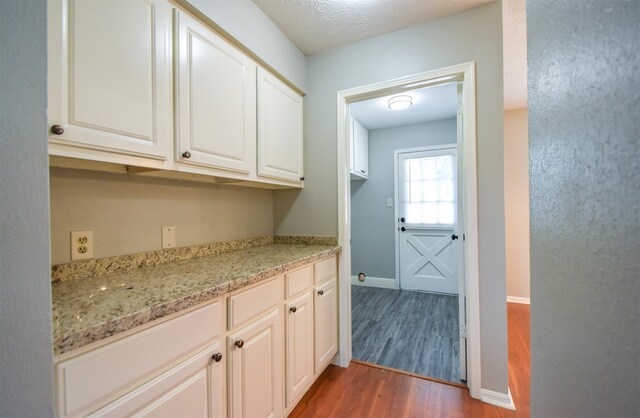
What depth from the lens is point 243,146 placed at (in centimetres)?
154

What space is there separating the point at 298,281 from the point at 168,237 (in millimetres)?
724

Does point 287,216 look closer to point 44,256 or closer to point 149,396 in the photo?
point 149,396

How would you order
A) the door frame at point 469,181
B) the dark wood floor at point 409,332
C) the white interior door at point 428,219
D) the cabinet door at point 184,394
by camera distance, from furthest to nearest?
1. the white interior door at point 428,219
2. the dark wood floor at point 409,332
3. the door frame at point 469,181
4. the cabinet door at point 184,394

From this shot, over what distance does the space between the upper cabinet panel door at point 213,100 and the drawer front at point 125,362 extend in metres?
0.73

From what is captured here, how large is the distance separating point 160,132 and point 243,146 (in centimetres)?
49

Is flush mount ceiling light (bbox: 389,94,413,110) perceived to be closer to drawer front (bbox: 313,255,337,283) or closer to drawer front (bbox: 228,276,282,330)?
drawer front (bbox: 313,255,337,283)

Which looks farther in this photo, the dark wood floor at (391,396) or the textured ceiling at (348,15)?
the textured ceiling at (348,15)

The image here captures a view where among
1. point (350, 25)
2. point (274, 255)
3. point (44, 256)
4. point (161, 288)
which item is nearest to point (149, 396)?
point (161, 288)

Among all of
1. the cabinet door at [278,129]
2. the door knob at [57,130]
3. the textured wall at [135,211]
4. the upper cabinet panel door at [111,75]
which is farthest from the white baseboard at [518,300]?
the door knob at [57,130]

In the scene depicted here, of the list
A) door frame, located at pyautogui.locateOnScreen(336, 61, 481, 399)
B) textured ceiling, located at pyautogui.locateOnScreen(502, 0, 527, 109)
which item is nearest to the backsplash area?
door frame, located at pyautogui.locateOnScreen(336, 61, 481, 399)

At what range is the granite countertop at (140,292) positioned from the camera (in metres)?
0.62

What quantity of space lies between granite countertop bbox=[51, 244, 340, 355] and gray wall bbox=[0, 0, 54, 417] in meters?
0.17

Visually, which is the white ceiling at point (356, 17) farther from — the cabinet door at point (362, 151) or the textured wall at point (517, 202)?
the cabinet door at point (362, 151)

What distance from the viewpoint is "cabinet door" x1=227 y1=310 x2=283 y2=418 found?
105 centimetres
